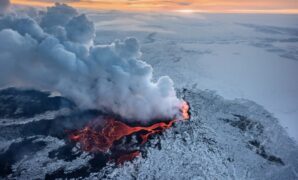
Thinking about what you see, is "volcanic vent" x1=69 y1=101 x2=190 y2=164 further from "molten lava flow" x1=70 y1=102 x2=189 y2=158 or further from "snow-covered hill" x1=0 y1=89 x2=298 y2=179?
"snow-covered hill" x1=0 y1=89 x2=298 y2=179

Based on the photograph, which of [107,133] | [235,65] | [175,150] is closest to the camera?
[175,150]

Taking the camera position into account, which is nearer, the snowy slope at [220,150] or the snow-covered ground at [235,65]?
the snowy slope at [220,150]

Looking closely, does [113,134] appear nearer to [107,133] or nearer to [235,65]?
[107,133]

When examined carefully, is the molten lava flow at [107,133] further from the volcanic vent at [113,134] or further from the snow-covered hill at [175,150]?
the snow-covered hill at [175,150]

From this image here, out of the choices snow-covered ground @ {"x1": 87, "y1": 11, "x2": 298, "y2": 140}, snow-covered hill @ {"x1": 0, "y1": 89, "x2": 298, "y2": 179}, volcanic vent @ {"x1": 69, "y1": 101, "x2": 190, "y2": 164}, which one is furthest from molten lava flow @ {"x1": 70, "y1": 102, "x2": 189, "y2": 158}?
snow-covered ground @ {"x1": 87, "y1": 11, "x2": 298, "y2": 140}

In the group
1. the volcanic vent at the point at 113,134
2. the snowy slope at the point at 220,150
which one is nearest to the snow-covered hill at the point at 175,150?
the snowy slope at the point at 220,150

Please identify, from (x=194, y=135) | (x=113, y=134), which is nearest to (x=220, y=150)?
(x=194, y=135)

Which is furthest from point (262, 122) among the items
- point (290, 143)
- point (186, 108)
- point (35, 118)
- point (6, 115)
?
point (6, 115)

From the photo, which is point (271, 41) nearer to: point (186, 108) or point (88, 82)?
point (186, 108)
